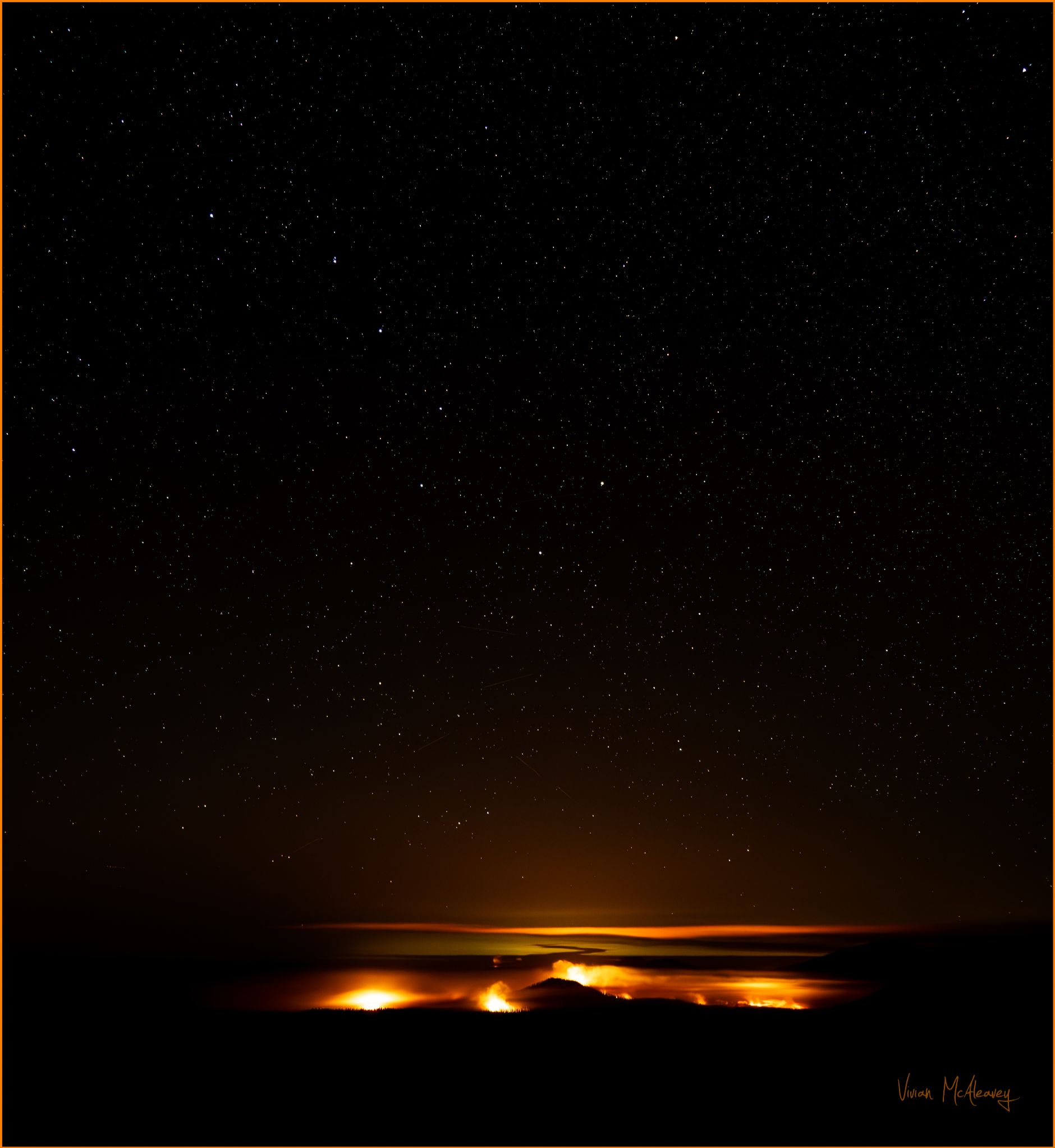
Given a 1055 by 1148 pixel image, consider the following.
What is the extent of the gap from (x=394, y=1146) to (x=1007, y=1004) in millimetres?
14712

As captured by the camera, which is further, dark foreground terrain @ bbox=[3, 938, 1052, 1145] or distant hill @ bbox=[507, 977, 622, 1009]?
distant hill @ bbox=[507, 977, 622, 1009]

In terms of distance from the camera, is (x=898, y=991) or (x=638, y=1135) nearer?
(x=638, y=1135)

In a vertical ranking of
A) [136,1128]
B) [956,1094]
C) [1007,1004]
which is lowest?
[136,1128]

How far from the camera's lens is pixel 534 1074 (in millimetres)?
13141

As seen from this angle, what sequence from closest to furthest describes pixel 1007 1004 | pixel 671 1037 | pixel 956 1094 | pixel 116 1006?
pixel 956 1094
pixel 671 1037
pixel 1007 1004
pixel 116 1006

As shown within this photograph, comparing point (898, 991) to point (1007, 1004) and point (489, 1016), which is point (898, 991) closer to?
point (1007, 1004)

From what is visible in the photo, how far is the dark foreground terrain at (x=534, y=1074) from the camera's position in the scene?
1085cm

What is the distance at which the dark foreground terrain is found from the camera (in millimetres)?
10852

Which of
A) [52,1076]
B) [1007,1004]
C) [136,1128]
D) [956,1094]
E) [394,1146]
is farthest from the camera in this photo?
[1007,1004]

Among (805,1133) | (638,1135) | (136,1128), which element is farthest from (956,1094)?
(136,1128)

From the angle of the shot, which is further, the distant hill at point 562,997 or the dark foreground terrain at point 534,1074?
the distant hill at point 562,997

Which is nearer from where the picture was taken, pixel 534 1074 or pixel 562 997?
pixel 534 1074

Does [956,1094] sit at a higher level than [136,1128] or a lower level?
higher

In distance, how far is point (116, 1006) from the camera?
2053 cm
